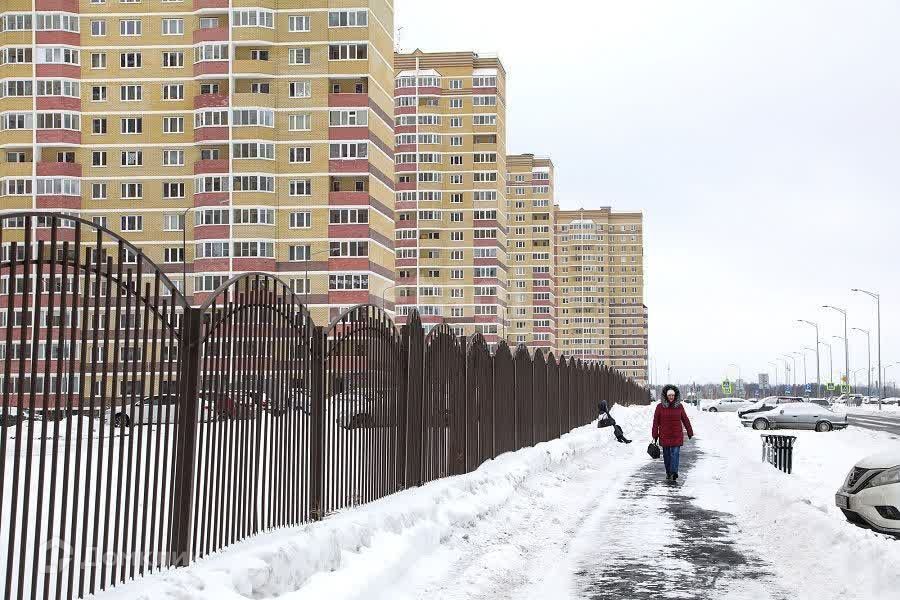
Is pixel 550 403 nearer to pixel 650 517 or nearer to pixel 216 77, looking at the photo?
pixel 650 517

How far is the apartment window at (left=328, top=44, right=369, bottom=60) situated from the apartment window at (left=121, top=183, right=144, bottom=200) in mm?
18258

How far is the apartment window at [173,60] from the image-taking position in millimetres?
83625

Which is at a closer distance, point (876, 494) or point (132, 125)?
point (876, 494)

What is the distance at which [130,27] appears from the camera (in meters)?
83.3

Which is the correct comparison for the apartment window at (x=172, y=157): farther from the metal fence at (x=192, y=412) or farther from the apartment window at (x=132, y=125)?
the metal fence at (x=192, y=412)

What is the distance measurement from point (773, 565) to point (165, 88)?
80.1m

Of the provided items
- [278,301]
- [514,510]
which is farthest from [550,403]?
[278,301]

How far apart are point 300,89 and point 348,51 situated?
15.6 ft

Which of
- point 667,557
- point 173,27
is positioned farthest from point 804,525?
point 173,27

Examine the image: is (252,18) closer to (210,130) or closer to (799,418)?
(210,130)

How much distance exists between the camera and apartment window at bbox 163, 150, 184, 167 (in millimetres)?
83562

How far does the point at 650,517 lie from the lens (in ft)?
45.1

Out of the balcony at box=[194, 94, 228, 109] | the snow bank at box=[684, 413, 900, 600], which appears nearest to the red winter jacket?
the snow bank at box=[684, 413, 900, 600]

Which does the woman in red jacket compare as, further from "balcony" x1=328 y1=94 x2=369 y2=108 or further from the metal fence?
"balcony" x1=328 y1=94 x2=369 y2=108
